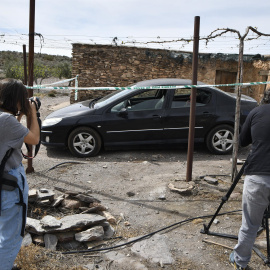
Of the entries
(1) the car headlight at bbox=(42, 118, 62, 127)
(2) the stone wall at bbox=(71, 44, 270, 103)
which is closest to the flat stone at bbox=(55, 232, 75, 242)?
(1) the car headlight at bbox=(42, 118, 62, 127)

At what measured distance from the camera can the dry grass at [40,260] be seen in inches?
129

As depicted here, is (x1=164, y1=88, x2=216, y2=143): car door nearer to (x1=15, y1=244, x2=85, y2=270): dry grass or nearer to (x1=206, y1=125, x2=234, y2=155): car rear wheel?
(x1=206, y1=125, x2=234, y2=155): car rear wheel

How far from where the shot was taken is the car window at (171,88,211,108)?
7605 millimetres

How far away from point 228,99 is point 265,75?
6.82 meters

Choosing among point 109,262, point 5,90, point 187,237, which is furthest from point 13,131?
point 187,237

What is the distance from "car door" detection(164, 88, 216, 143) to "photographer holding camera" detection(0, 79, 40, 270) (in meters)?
5.07

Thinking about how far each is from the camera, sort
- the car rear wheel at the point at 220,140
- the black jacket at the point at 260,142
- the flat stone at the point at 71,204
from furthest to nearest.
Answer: the car rear wheel at the point at 220,140 < the flat stone at the point at 71,204 < the black jacket at the point at 260,142

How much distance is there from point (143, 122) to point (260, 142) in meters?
4.47

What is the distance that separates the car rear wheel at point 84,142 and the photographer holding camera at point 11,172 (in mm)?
4650

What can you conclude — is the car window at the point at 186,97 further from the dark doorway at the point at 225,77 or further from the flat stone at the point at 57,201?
the dark doorway at the point at 225,77

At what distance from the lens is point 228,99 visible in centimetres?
773

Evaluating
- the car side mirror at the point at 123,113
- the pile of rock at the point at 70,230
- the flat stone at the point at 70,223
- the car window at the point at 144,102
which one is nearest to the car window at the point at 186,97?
the car window at the point at 144,102

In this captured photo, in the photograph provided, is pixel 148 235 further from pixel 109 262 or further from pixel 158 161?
pixel 158 161

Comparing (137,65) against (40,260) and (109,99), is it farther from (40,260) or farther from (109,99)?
(40,260)
